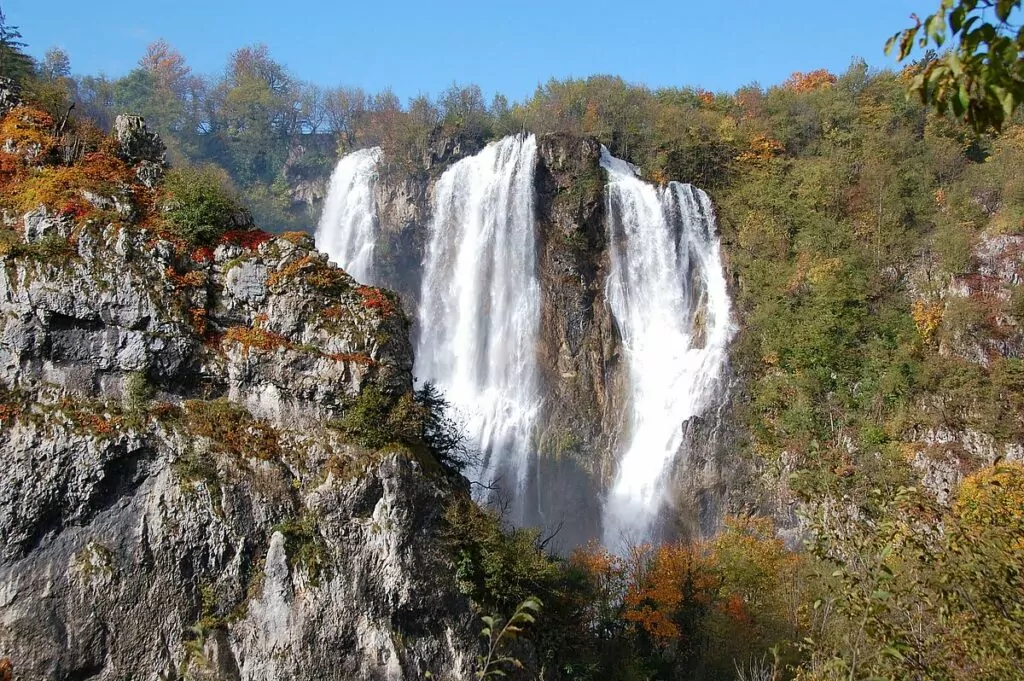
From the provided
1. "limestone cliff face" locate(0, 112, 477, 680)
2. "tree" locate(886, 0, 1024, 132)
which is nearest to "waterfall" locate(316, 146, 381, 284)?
"limestone cliff face" locate(0, 112, 477, 680)

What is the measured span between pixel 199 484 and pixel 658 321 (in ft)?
78.0

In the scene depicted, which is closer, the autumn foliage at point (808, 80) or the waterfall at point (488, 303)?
the waterfall at point (488, 303)

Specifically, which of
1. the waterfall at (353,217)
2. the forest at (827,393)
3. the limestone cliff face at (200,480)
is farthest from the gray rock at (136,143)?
the waterfall at (353,217)

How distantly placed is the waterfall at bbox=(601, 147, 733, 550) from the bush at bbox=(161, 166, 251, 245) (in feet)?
61.3

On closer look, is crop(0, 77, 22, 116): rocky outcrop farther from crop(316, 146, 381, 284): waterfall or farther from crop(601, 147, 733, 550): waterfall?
crop(601, 147, 733, 550): waterfall

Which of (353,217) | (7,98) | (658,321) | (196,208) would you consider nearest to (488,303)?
(658,321)

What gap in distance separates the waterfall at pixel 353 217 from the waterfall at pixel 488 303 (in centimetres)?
482

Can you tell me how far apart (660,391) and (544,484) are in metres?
6.52

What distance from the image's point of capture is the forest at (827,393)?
699 centimetres

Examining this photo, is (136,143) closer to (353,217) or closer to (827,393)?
(353,217)

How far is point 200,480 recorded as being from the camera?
15852mm

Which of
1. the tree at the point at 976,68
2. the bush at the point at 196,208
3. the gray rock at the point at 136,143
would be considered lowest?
the tree at the point at 976,68

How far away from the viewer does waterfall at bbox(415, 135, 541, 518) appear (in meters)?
33.1

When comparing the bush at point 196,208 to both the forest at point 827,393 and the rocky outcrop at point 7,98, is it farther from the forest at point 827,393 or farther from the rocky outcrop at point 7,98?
the rocky outcrop at point 7,98
